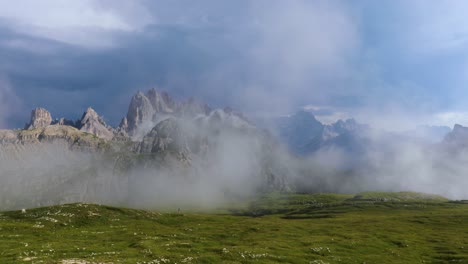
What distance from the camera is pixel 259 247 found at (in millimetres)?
67000

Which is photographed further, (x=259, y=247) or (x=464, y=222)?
(x=464, y=222)

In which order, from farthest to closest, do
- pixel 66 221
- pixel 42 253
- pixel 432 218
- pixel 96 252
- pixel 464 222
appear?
pixel 432 218
pixel 464 222
pixel 66 221
pixel 96 252
pixel 42 253

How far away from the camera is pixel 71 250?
180 feet

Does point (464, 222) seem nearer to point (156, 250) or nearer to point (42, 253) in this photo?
point (156, 250)

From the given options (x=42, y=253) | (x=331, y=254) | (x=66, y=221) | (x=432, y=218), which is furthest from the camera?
(x=432, y=218)

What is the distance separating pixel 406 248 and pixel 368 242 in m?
7.68

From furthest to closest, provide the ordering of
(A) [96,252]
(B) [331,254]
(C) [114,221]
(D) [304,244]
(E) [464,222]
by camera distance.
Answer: (E) [464,222] < (C) [114,221] < (D) [304,244] < (B) [331,254] < (A) [96,252]

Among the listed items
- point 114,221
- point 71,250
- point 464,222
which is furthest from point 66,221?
point 464,222

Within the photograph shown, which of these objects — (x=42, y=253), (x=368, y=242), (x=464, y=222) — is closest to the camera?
(x=42, y=253)

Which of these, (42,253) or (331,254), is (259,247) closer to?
(331,254)

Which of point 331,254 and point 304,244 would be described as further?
point 304,244

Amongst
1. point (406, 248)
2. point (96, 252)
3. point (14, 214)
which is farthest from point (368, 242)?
point (14, 214)

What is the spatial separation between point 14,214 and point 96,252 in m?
69.6

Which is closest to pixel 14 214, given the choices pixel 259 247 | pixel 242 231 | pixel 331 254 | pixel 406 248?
pixel 242 231
